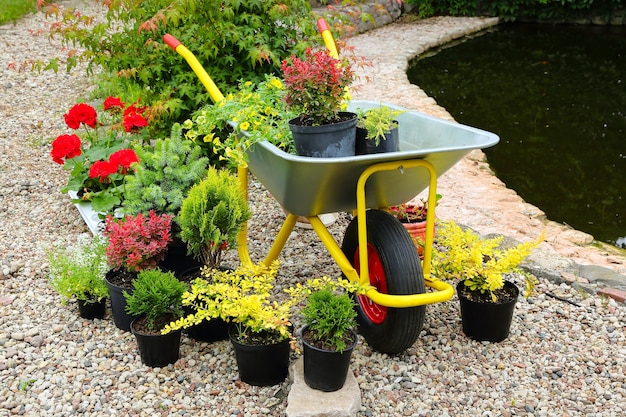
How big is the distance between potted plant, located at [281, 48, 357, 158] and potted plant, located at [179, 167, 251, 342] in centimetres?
41

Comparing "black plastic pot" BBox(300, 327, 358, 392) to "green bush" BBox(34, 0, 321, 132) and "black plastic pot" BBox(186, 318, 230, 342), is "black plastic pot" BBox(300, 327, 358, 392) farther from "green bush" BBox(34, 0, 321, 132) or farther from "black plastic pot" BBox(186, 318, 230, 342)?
"green bush" BBox(34, 0, 321, 132)

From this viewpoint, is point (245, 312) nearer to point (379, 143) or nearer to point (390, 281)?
point (390, 281)

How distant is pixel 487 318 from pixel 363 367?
51 cm

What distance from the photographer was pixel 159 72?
12.9 feet

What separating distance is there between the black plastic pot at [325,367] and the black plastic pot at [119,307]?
2.56ft

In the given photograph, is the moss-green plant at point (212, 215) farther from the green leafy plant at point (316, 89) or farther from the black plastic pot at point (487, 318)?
the black plastic pot at point (487, 318)

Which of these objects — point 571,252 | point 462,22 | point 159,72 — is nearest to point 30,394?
point 159,72

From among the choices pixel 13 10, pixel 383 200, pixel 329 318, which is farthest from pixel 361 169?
pixel 13 10

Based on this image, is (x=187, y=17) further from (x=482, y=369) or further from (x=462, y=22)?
(x=462, y=22)

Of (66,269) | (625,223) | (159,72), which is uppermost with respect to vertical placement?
(159,72)

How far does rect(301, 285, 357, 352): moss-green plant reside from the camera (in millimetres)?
2232

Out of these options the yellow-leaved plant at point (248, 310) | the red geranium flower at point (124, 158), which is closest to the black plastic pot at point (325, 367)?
the yellow-leaved plant at point (248, 310)

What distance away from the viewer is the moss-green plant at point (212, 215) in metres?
2.56

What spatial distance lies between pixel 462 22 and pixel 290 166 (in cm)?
870
